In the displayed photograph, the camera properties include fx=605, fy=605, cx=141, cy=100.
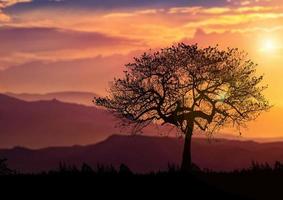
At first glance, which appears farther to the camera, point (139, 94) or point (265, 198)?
point (139, 94)

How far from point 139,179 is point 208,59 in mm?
35380

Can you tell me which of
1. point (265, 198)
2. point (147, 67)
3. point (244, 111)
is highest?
point (147, 67)

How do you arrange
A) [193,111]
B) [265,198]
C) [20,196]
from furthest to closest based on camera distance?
[193,111] < [265,198] < [20,196]

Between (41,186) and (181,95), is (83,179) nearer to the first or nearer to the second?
(41,186)

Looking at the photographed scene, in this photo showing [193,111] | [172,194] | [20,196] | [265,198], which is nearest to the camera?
[20,196]

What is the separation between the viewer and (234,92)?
229 feet

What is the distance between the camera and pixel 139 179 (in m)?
36.0

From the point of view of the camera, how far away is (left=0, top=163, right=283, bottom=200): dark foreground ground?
3173cm

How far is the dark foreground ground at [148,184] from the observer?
3173 cm

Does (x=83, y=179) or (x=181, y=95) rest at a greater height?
(x=181, y=95)

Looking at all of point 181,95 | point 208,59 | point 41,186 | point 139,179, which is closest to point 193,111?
point 181,95

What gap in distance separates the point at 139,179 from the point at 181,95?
108 ft

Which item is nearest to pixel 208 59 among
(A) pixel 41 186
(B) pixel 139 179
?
(B) pixel 139 179

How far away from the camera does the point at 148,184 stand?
3450 cm
